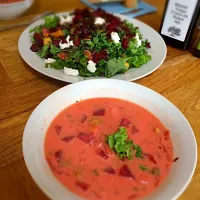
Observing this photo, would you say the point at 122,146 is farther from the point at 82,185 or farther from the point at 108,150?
the point at 82,185

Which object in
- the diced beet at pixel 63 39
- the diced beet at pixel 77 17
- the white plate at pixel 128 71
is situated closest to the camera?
the white plate at pixel 128 71

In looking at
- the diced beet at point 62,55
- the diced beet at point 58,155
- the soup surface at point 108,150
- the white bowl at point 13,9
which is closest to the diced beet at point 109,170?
the soup surface at point 108,150

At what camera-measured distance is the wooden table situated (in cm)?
75

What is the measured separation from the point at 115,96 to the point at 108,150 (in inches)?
8.2

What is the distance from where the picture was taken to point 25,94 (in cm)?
101

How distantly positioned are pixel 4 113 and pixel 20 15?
0.70m

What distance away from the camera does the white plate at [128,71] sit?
103cm

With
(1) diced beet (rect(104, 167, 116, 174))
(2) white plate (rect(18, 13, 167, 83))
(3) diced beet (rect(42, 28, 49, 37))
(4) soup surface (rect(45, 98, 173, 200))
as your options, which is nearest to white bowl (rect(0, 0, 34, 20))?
(2) white plate (rect(18, 13, 167, 83))

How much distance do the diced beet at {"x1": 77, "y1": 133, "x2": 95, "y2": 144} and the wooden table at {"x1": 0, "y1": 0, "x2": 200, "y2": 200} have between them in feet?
0.52

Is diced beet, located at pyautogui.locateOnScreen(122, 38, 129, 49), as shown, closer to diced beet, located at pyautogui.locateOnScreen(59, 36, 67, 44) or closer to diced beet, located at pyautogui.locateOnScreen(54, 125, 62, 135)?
diced beet, located at pyautogui.locateOnScreen(59, 36, 67, 44)

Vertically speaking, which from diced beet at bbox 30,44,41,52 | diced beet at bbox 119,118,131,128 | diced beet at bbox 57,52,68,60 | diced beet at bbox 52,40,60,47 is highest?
diced beet at bbox 119,118,131,128

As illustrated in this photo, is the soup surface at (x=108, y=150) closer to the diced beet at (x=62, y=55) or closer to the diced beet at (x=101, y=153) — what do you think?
the diced beet at (x=101, y=153)

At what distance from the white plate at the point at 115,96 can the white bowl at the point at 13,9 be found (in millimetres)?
712

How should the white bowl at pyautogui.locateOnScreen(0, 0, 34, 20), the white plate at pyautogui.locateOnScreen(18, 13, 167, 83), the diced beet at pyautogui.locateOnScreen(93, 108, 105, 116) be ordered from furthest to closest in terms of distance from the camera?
the white bowl at pyautogui.locateOnScreen(0, 0, 34, 20)
the white plate at pyautogui.locateOnScreen(18, 13, 167, 83)
the diced beet at pyautogui.locateOnScreen(93, 108, 105, 116)
